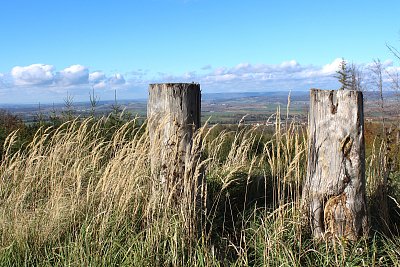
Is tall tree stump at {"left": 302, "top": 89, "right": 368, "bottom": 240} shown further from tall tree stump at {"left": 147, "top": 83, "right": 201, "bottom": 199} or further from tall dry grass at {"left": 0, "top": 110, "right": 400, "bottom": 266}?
tall tree stump at {"left": 147, "top": 83, "right": 201, "bottom": 199}

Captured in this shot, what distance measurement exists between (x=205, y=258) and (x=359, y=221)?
1431 millimetres

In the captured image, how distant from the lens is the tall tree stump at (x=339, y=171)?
3932mm

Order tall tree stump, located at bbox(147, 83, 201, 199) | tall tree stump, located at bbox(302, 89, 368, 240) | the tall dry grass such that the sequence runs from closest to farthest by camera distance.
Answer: the tall dry grass < tall tree stump, located at bbox(302, 89, 368, 240) < tall tree stump, located at bbox(147, 83, 201, 199)

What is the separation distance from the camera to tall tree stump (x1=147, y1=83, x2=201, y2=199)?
457 cm

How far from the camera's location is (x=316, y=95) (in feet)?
13.4

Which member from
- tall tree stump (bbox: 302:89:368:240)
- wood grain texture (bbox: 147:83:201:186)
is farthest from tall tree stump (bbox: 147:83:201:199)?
tall tree stump (bbox: 302:89:368:240)

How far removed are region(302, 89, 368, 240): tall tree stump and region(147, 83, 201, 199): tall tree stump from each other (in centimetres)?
128

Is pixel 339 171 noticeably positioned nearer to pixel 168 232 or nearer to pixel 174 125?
pixel 168 232

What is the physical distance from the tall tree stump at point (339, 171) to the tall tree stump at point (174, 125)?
1.28m

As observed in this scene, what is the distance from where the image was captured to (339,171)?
397 cm

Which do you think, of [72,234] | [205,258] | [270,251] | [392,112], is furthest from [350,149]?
[392,112]

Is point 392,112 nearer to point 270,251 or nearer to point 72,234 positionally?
point 270,251

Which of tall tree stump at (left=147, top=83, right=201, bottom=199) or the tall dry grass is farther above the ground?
tall tree stump at (left=147, top=83, right=201, bottom=199)

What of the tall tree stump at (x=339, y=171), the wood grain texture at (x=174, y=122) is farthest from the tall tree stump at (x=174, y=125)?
the tall tree stump at (x=339, y=171)
